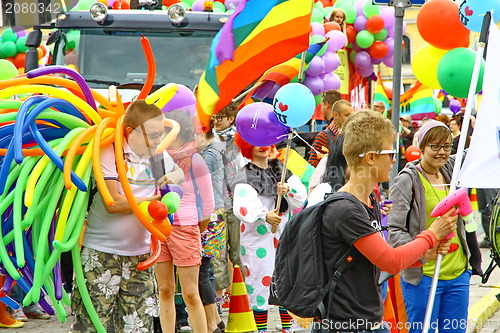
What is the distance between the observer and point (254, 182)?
6.18 m

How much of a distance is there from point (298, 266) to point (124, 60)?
526 centimetres

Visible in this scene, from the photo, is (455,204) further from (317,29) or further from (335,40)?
(335,40)

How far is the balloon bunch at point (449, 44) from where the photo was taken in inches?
217

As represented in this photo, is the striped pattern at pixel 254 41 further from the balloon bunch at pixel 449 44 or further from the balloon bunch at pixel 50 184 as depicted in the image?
the balloon bunch at pixel 449 44

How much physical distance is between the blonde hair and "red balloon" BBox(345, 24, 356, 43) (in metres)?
8.08

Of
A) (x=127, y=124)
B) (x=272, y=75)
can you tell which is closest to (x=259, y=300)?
(x=272, y=75)

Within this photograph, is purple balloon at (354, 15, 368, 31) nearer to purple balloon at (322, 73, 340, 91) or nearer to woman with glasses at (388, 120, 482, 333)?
purple balloon at (322, 73, 340, 91)

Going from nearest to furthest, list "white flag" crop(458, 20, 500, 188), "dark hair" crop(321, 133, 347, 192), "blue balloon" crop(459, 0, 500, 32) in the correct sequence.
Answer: "white flag" crop(458, 20, 500, 188) → "blue balloon" crop(459, 0, 500, 32) → "dark hair" crop(321, 133, 347, 192)

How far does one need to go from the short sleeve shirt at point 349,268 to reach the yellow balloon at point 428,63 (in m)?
2.71

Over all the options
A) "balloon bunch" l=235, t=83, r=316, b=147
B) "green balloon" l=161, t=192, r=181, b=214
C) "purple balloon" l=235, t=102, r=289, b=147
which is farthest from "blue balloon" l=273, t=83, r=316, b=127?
"green balloon" l=161, t=192, r=181, b=214

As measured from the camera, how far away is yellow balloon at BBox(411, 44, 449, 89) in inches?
234

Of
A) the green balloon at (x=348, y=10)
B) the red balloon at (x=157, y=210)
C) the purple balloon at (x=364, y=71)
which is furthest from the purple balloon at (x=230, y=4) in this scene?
the red balloon at (x=157, y=210)

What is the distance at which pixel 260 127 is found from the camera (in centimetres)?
596

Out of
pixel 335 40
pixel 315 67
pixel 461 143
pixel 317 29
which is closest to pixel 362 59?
pixel 335 40
